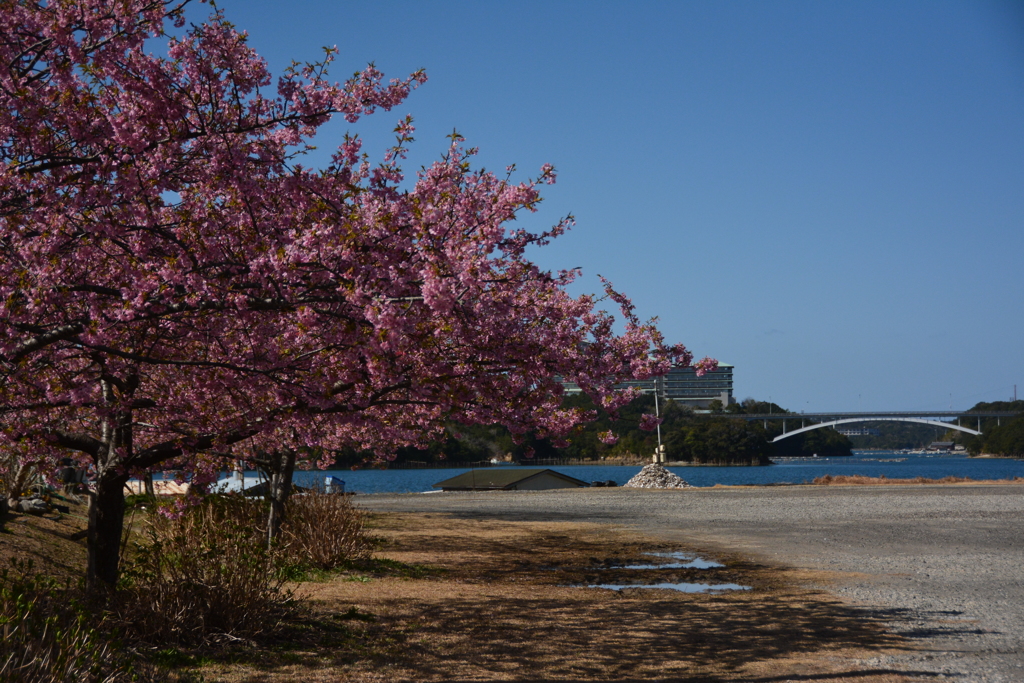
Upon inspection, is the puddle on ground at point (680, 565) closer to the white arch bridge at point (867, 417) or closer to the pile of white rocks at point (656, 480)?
the pile of white rocks at point (656, 480)

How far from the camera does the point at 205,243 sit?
6527 mm

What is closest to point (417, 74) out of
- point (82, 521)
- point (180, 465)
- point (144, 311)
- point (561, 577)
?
point (144, 311)

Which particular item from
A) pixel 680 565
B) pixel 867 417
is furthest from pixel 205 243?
pixel 867 417

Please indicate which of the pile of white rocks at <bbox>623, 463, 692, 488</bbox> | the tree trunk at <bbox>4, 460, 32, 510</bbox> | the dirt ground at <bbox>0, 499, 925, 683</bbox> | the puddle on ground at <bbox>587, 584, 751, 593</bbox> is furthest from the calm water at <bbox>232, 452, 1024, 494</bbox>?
the puddle on ground at <bbox>587, 584, 751, 593</bbox>

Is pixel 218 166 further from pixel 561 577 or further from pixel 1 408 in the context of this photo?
pixel 561 577

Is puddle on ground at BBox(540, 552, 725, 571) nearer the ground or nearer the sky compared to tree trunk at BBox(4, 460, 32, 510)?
nearer the ground

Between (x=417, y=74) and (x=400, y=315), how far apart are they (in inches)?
95.6

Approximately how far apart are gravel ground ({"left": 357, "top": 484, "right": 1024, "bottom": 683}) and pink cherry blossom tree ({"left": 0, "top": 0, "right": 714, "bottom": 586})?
5.76 meters

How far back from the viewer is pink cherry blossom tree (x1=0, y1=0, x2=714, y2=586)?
604cm

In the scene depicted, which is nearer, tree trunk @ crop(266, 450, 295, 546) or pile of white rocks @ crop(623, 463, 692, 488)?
tree trunk @ crop(266, 450, 295, 546)

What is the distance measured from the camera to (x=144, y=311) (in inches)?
245

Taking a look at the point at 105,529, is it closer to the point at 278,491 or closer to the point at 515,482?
the point at 278,491

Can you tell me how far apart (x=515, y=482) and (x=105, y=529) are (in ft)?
137

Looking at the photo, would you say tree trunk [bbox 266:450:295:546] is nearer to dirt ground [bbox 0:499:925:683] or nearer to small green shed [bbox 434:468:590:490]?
dirt ground [bbox 0:499:925:683]
